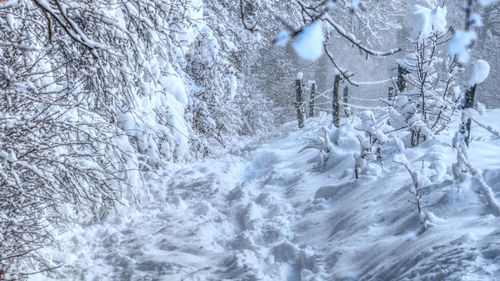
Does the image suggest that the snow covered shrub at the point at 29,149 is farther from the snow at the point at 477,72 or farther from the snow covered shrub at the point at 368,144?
the snow at the point at 477,72

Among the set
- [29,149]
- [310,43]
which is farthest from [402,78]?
[310,43]

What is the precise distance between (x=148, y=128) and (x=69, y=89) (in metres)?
1.59

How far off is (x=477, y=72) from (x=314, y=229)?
2.33 metres

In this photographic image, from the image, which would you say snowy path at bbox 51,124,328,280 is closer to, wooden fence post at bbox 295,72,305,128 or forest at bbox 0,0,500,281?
forest at bbox 0,0,500,281

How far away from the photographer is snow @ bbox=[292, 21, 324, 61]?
58.1 inches

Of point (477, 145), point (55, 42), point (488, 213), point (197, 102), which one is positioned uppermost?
point (197, 102)

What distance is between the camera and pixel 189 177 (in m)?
8.27

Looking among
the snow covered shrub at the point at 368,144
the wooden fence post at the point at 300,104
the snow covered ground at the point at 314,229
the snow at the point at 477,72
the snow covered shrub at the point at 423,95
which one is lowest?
the snow covered ground at the point at 314,229

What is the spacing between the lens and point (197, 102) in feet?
33.1

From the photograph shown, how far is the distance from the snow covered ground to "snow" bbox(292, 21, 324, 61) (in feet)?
6.42

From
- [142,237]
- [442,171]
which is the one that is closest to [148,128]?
[142,237]

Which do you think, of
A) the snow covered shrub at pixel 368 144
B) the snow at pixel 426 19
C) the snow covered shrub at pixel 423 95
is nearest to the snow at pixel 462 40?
the snow covered shrub at pixel 368 144

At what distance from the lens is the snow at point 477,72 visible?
4738 mm

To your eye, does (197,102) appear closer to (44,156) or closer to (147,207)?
(147,207)
